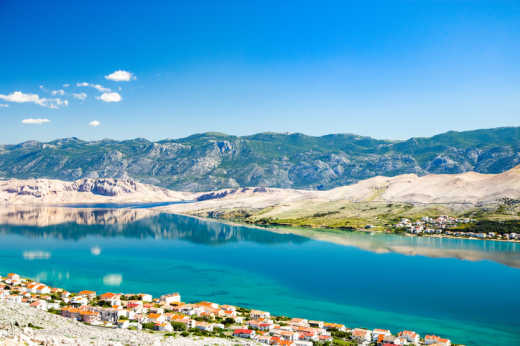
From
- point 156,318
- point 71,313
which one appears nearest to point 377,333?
point 156,318

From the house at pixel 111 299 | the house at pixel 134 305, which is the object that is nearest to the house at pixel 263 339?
the house at pixel 134 305

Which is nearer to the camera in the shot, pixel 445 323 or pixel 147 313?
pixel 147 313

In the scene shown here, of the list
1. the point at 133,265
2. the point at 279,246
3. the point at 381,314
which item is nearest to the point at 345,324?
the point at 381,314

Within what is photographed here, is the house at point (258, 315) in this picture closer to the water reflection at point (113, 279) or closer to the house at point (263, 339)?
the house at point (263, 339)

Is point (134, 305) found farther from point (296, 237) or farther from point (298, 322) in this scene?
point (296, 237)

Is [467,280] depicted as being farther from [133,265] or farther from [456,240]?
[133,265]

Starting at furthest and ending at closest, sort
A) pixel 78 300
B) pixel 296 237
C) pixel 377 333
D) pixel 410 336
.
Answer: pixel 296 237, pixel 78 300, pixel 377 333, pixel 410 336
